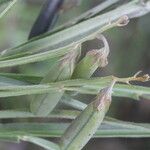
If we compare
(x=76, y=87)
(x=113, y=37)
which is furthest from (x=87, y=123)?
(x=113, y=37)

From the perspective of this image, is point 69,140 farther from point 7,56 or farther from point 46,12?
point 46,12

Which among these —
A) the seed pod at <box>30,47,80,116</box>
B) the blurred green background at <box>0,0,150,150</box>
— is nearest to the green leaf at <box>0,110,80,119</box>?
the seed pod at <box>30,47,80,116</box>

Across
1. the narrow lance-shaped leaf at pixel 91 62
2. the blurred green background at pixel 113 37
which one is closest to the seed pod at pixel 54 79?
the narrow lance-shaped leaf at pixel 91 62

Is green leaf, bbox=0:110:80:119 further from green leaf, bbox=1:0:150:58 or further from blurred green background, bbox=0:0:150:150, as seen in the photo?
blurred green background, bbox=0:0:150:150

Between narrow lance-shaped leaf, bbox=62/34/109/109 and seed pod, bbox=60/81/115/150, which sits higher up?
narrow lance-shaped leaf, bbox=62/34/109/109

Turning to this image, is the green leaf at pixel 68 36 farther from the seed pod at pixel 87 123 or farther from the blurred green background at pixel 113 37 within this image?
the blurred green background at pixel 113 37

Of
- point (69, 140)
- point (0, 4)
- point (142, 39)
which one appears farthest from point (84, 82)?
point (142, 39)
